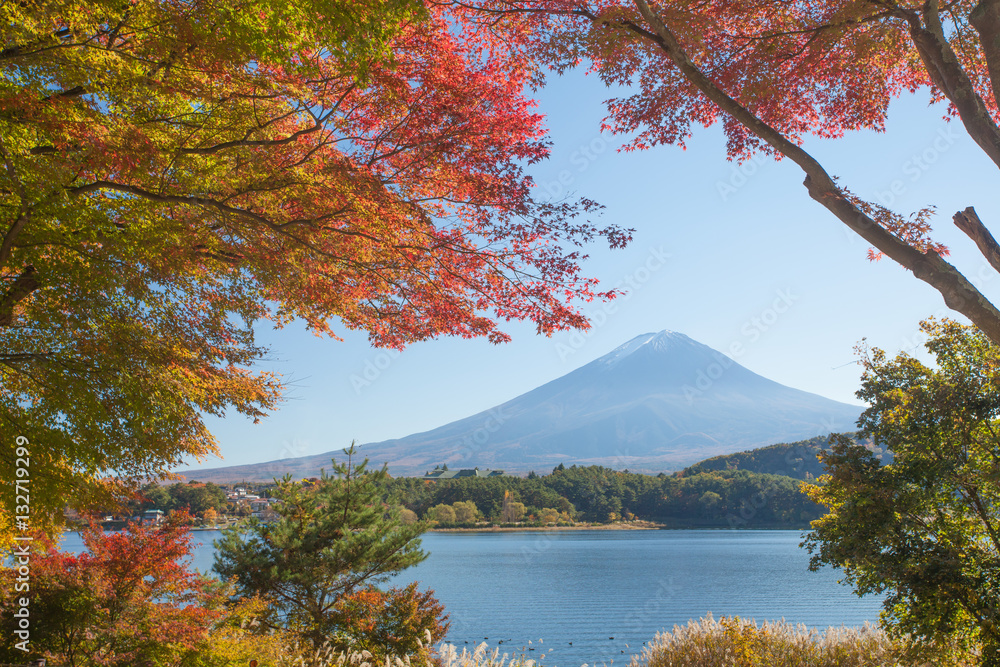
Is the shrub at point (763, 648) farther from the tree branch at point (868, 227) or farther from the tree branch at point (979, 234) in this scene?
the tree branch at point (979, 234)

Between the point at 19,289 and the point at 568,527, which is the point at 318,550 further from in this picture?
the point at 568,527

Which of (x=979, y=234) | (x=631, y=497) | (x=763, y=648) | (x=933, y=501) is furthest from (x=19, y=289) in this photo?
(x=631, y=497)

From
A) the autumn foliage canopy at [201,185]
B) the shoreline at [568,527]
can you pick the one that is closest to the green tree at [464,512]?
the shoreline at [568,527]

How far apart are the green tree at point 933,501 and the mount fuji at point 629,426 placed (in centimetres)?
12910

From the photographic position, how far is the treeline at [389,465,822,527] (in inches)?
2687

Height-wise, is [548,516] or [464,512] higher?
[464,512]

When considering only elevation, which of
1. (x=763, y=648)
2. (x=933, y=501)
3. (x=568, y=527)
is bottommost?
(x=568, y=527)

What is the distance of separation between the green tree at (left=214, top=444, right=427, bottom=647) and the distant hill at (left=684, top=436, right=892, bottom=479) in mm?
68819

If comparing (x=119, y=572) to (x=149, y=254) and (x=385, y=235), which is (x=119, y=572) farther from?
(x=385, y=235)

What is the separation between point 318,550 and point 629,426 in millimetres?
176979

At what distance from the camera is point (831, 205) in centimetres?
337

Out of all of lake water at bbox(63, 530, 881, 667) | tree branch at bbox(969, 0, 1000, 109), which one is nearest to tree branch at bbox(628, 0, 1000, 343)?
tree branch at bbox(969, 0, 1000, 109)

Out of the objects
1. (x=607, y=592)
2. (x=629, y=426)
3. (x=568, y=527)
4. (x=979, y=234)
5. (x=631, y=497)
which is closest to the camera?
(x=979, y=234)

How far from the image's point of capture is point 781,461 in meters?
76.1
